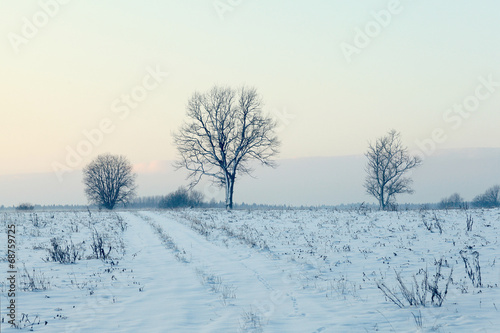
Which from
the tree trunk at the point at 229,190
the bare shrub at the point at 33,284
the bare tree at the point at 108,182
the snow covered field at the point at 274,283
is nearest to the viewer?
the snow covered field at the point at 274,283

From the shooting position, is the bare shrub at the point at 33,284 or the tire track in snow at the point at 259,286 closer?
the tire track in snow at the point at 259,286

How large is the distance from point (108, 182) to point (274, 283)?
6952cm

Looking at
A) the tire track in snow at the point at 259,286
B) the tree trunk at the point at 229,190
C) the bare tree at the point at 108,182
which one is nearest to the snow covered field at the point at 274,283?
the tire track in snow at the point at 259,286

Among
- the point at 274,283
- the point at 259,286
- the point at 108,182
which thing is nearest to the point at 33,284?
the point at 259,286

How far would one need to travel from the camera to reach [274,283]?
908cm

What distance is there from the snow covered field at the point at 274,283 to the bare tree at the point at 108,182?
57791 mm

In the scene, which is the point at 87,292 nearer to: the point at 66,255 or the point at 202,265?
the point at 202,265

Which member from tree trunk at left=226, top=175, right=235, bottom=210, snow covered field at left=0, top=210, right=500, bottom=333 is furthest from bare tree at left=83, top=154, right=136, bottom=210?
snow covered field at left=0, top=210, right=500, bottom=333

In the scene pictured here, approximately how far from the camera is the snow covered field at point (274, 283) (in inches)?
245

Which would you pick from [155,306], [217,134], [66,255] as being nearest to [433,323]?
[155,306]

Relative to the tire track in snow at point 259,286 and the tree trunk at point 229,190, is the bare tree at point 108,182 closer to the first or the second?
the tree trunk at point 229,190

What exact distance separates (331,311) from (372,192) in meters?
53.8

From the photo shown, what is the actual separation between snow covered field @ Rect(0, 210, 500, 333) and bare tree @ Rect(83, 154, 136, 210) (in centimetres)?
5779

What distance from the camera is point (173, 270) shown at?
10492 mm
